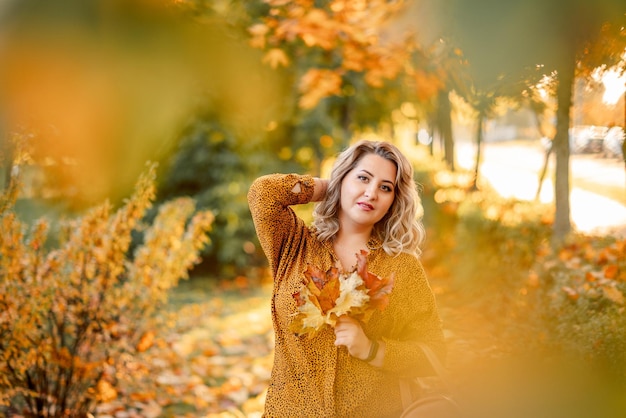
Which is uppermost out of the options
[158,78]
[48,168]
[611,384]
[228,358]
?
[158,78]

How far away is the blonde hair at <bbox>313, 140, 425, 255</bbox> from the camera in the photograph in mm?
1843

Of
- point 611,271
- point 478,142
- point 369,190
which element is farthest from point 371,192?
point 478,142

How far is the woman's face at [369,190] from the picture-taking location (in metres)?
1.79

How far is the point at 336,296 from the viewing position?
5.09 feet

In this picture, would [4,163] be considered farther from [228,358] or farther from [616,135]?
[616,135]

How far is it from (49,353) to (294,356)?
1813 millimetres

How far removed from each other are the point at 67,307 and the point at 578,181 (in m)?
2.91

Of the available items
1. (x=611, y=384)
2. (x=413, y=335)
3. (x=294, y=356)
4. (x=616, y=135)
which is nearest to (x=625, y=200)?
(x=616, y=135)

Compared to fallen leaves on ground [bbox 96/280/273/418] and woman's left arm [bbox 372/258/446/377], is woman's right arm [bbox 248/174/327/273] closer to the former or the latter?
woman's left arm [bbox 372/258/446/377]

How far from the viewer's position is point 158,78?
4422 millimetres

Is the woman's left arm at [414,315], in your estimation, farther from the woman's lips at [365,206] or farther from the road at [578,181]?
the road at [578,181]

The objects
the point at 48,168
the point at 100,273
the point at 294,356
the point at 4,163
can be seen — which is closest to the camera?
the point at 294,356

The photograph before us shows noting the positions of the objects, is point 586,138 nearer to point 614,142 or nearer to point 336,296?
point 614,142

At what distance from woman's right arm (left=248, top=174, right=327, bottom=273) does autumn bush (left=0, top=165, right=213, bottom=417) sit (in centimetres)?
144
